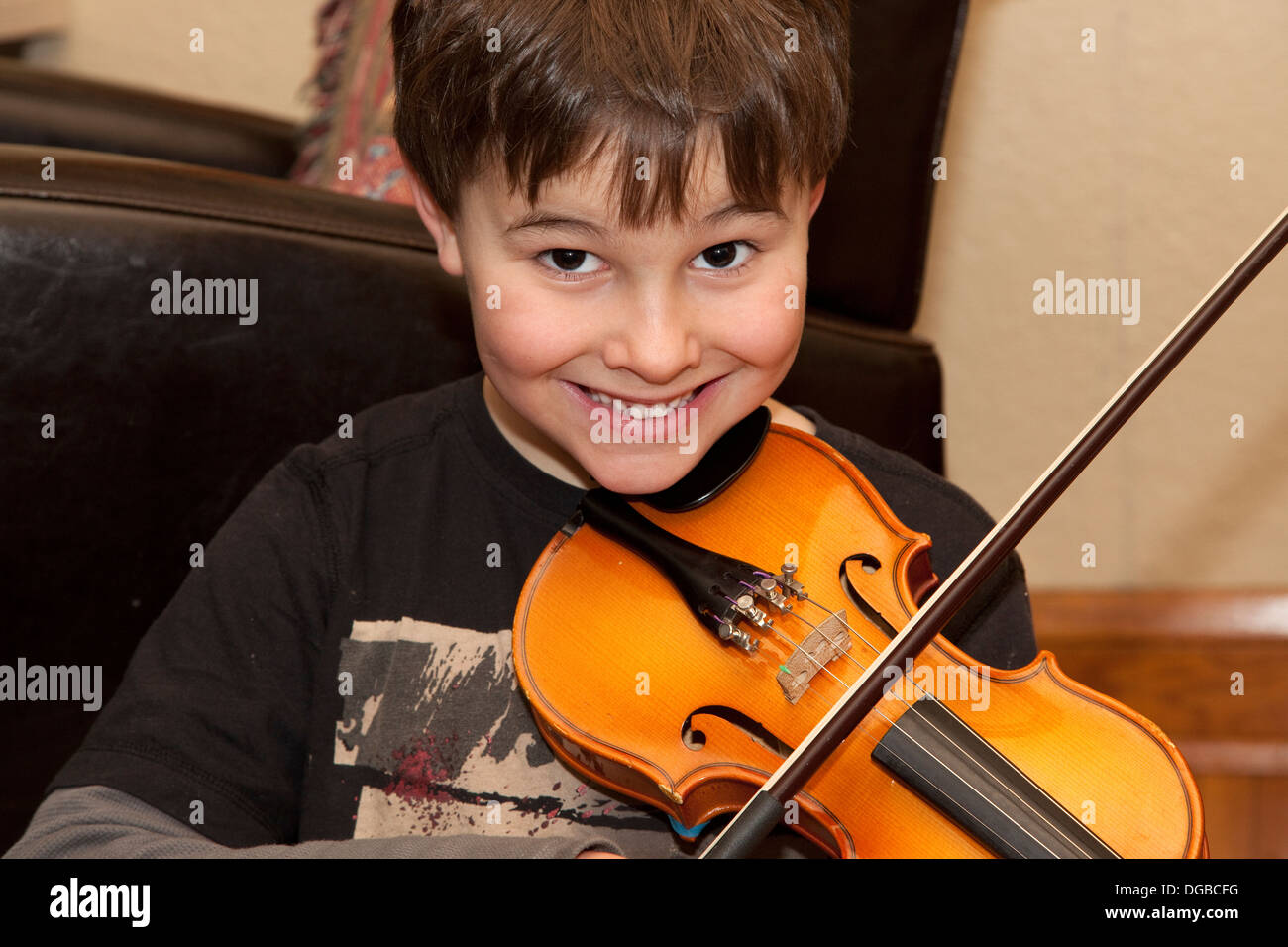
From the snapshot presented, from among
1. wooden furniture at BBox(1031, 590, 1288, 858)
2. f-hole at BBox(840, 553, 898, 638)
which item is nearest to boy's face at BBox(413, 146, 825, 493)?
f-hole at BBox(840, 553, 898, 638)

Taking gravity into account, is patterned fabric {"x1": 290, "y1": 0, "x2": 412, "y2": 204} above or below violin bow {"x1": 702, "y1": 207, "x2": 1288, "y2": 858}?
above

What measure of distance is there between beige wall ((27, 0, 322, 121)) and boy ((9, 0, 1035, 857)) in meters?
1.22

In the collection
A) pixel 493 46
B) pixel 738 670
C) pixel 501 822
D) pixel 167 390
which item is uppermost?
pixel 493 46

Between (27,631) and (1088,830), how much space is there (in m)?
0.65

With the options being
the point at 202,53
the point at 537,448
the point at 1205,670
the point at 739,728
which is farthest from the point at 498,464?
the point at 202,53

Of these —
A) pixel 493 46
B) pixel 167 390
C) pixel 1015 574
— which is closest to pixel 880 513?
A: pixel 1015 574

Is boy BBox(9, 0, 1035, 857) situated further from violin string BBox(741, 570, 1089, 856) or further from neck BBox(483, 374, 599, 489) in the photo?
violin string BBox(741, 570, 1089, 856)

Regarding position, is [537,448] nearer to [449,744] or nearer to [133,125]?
[449,744]

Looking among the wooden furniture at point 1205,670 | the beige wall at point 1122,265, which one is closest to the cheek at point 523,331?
the beige wall at point 1122,265

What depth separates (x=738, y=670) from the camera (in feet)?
2.14

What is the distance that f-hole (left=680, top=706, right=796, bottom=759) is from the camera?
64cm

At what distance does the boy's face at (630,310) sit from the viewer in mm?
624
